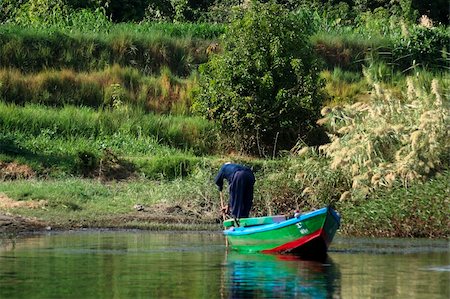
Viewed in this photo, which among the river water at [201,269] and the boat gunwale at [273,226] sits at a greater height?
the boat gunwale at [273,226]

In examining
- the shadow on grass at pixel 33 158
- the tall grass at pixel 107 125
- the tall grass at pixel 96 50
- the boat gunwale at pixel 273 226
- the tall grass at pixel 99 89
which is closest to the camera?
the boat gunwale at pixel 273 226

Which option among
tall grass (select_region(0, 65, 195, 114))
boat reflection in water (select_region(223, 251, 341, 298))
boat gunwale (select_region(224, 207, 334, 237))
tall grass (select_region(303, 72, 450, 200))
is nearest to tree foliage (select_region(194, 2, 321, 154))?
tall grass (select_region(0, 65, 195, 114))

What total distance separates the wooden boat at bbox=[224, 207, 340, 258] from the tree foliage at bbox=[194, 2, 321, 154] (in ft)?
35.9

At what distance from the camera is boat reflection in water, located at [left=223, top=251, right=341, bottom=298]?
14.8 m

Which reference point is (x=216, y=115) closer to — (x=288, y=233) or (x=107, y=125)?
(x=107, y=125)

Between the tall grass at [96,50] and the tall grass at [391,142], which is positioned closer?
the tall grass at [391,142]

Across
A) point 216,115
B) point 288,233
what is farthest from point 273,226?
point 216,115

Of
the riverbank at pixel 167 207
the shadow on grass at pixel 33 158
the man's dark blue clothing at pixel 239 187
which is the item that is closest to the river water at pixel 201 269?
the riverbank at pixel 167 207

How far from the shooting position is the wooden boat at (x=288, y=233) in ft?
62.8

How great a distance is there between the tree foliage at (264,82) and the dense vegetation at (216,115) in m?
0.04

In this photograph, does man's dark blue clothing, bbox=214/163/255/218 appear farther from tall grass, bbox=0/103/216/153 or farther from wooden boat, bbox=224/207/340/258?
tall grass, bbox=0/103/216/153

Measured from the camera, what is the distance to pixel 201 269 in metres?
17.4

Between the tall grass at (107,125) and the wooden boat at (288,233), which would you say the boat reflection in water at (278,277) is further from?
the tall grass at (107,125)

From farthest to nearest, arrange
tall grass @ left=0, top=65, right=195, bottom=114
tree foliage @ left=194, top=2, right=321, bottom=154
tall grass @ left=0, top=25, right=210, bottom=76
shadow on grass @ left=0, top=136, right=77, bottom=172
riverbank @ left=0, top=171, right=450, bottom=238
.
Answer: tall grass @ left=0, top=25, right=210, bottom=76, tall grass @ left=0, top=65, right=195, bottom=114, tree foliage @ left=194, top=2, right=321, bottom=154, shadow on grass @ left=0, top=136, right=77, bottom=172, riverbank @ left=0, top=171, right=450, bottom=238
